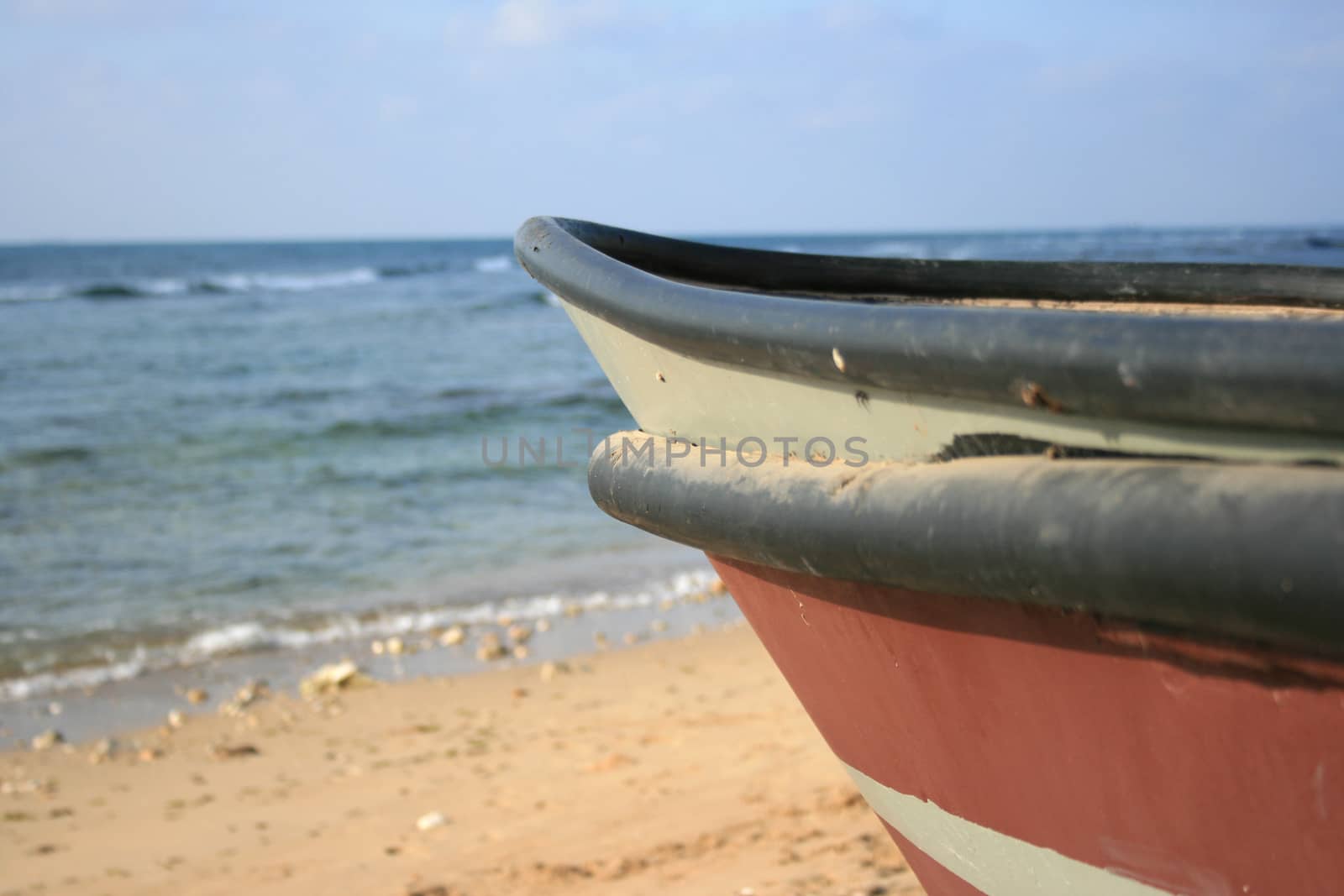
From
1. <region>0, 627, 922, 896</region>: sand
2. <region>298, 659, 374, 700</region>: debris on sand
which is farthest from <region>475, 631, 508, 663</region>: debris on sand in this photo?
<region>298, 659, 374, 700</region>: debris on sand

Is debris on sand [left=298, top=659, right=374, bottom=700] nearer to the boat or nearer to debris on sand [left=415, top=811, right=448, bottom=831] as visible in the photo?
debris on sand [left=415, top=811, right=448, bottom=831]

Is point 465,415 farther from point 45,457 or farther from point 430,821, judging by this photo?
point 430,821

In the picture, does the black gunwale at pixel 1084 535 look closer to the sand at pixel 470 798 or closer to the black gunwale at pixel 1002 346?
the black gunwale at pixel 1002 346

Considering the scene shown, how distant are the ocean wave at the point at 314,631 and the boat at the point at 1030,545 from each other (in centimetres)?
427

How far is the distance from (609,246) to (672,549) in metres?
5.29

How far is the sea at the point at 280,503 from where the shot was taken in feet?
18.0

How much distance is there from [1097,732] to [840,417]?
42cm

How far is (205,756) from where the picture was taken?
4035mm

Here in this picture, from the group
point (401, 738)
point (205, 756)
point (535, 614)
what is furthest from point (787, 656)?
point (535, 614)

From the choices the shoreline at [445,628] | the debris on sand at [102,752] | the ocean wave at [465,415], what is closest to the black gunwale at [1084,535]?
the debris on sand at [102,752]

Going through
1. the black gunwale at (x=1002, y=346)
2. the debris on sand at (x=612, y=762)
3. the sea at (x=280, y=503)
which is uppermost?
the black gunwale at (x=1002, y=346)

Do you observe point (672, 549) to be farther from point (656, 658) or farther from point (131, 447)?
point (131, 447)

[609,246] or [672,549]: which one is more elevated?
[609,246]

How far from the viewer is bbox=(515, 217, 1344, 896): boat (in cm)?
84
